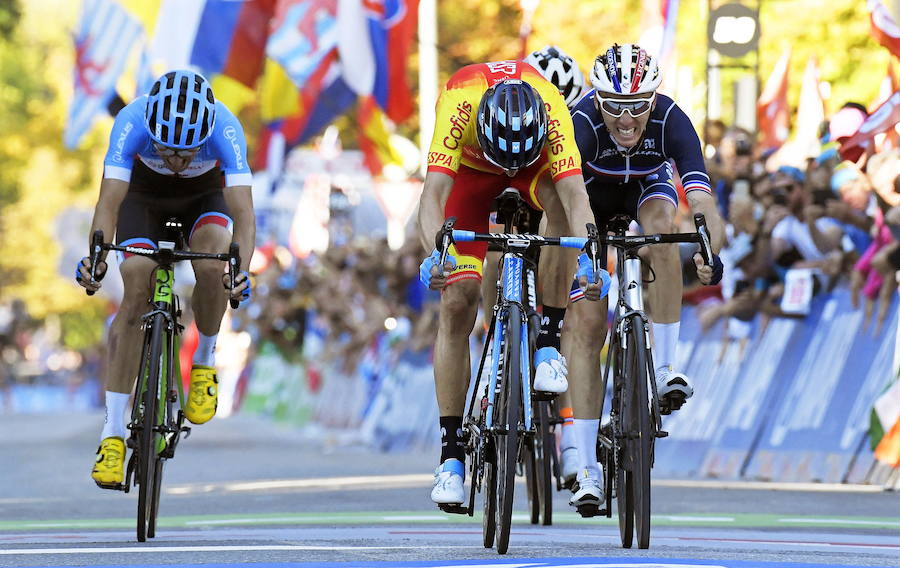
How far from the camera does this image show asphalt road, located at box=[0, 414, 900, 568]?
836 cm

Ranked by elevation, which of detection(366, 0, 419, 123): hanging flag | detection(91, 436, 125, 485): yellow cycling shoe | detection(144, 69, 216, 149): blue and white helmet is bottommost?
detection(91, 436, 125, 485): yellow cycling shoe

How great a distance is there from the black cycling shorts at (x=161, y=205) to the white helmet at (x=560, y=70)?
73.2 inches

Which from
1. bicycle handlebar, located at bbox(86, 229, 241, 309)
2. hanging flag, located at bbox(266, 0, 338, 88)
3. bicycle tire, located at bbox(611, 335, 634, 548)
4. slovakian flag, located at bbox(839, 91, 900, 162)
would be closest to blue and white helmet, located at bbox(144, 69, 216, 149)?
bicycle handlebar, located at bbox(86, 229, 241, 309)

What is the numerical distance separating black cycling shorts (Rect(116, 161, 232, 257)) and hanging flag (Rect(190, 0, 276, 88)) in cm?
1730

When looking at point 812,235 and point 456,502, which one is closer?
point 456,502

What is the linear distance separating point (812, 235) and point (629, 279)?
5793 millimetres

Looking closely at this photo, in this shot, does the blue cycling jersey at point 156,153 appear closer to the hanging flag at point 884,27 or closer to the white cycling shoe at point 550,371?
the white cycling shoe at point 550,371

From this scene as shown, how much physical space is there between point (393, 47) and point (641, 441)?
19.2 metres

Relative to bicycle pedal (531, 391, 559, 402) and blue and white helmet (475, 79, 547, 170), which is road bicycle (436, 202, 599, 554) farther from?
blue and white helmet (475, 79, 547, 170)

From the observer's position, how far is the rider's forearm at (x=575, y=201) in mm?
8781

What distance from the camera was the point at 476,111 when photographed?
8.96m

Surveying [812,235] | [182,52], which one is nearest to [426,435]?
[812,235]

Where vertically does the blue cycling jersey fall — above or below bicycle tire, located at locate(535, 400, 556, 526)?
above

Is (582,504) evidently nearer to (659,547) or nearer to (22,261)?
(659,547)
